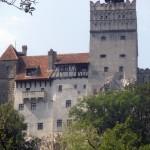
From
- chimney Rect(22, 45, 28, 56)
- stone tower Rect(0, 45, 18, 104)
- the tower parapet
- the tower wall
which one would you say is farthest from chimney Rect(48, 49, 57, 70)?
the tower parapet

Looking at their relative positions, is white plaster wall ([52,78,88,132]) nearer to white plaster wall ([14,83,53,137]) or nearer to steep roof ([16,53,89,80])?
white plaster wall ([14,83,53,137])

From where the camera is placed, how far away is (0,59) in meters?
73.0

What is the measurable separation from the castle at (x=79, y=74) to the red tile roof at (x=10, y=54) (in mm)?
1412

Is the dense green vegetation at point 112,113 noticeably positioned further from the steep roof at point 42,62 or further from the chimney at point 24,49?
the chimney at point 24,49

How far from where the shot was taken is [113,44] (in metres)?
69.3

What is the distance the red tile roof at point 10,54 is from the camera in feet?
240

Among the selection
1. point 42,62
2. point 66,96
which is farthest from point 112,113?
point 42,62

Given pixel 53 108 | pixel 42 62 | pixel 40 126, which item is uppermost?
pixel 42 62

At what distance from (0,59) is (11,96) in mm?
5001

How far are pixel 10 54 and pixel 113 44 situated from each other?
12.7 metres

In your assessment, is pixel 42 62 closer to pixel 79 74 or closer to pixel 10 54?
pixel 10 54

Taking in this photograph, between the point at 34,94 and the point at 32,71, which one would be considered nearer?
the point at 34,94

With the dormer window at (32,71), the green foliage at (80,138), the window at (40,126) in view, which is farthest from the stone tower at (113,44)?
the green foliage at (80,138)

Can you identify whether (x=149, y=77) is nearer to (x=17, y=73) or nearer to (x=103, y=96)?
(x=103, y=96)
